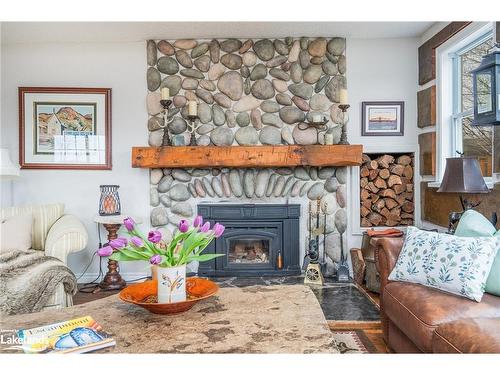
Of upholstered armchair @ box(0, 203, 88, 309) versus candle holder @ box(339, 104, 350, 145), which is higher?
candle holder @ box(339, 104, 350, 145)

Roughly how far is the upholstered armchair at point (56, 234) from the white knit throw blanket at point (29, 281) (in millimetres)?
58

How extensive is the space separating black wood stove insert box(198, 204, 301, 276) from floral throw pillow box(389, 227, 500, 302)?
1.62 metres

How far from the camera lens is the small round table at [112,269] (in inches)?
139

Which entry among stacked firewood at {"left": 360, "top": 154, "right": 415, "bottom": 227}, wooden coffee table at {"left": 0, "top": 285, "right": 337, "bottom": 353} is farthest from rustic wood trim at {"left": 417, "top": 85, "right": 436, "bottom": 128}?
wooden coffee table at {"left": 0, "top": 285, "right": 337, "bottom": 353}

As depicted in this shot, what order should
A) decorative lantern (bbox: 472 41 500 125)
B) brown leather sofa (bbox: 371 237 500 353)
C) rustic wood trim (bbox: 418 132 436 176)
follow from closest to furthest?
brown leather sofa (bbox: 371 237 500 353) → decorative lantern (bbox: 472 41 500 125) → rustic wood trim (bbox: 418 132 436 176)

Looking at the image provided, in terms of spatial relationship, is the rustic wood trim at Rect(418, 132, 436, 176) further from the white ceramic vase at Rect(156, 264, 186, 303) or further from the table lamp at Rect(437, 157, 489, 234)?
the white ceramic vase at Rect(156, 264, 186, 303)

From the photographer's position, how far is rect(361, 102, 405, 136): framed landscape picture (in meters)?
3.95

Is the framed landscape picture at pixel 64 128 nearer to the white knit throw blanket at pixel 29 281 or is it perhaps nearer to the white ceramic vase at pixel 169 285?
the white knit throw blanket at pixel 29 281

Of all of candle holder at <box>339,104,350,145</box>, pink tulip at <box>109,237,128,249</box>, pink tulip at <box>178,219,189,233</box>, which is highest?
candle holder at <box>339,104,350,145</box>

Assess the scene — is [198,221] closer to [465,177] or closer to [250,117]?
[465,177]

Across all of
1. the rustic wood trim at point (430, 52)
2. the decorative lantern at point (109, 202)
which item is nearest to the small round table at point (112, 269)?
the decorative lantern at point (109, 202)

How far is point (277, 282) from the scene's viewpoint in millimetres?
3543
